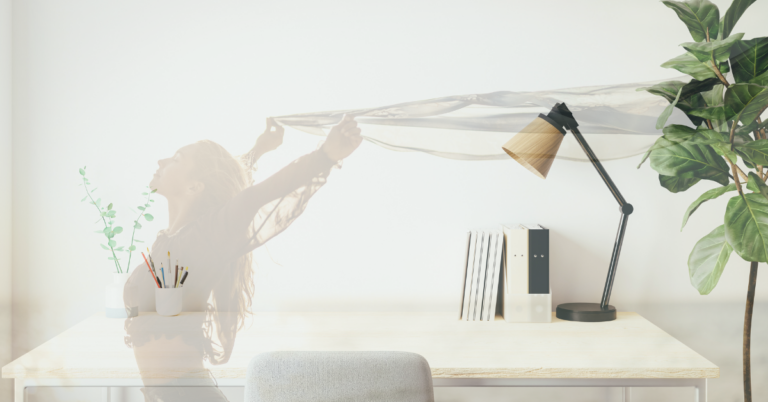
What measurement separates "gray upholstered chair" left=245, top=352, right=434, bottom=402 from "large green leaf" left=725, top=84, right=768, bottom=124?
86 centimetres

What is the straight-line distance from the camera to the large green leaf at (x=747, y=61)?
1.05 m

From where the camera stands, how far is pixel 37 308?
115 cm

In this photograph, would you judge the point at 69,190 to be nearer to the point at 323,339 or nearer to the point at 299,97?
the point at 299,97

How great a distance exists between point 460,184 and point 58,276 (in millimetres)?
974

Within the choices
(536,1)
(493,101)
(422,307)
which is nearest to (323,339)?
(422,307)

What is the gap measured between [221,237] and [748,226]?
44.2 inches

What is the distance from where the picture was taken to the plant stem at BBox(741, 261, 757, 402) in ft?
3.59

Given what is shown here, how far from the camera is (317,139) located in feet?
3.66

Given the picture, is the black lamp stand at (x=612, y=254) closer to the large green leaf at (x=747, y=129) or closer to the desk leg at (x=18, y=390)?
the large green leaf at (x=747, y=129)

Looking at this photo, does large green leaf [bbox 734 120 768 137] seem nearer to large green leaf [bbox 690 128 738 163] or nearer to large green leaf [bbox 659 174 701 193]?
large green leaf [bbox 690 128 738 163]

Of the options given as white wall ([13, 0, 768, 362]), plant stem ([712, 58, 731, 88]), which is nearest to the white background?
white wall ([13, 0, 768, 362])

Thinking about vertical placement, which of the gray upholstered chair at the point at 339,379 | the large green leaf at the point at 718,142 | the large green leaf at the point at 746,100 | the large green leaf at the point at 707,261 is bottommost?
the gray upholstered chair at the point at 339,379

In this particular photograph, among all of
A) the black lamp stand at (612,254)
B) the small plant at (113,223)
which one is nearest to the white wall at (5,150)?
the small plant at (113,223)

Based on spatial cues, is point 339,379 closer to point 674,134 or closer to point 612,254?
point 612,254
